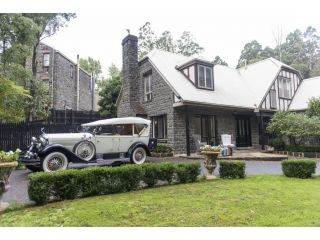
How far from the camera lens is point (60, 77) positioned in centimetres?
2402

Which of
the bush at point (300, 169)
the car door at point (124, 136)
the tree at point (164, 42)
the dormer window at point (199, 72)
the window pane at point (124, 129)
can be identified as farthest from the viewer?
the tree at point (164, 42)

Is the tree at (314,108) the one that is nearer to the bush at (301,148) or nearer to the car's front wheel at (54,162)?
the bush at (301,148)

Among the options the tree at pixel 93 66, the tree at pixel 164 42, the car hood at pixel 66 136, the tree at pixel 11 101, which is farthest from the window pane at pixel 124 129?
the tree at pixel 93 66

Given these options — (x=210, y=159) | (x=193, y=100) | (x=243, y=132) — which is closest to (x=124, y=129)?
(x=210, y=159)

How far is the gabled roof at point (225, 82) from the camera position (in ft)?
50.1

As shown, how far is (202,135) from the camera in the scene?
1612 cm

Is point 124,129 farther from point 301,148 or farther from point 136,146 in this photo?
point 301,148

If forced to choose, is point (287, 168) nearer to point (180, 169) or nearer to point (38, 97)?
point (180, 169)

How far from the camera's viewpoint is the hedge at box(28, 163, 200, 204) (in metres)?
5.56

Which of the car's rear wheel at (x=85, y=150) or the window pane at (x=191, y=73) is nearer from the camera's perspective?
the car's rear wheel at (x=85, y=150)

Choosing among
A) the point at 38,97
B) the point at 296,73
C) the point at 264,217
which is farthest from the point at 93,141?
the point at 296,73

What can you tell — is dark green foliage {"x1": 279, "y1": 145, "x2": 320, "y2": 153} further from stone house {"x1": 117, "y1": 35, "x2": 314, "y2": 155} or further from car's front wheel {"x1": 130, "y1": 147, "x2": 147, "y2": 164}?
car's front wheel {"x1": 130, "y1": 147, "x2": 147, "y2": 164}

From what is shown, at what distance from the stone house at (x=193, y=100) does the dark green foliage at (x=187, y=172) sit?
6.15 meters

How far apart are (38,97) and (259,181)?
14.3 metres
